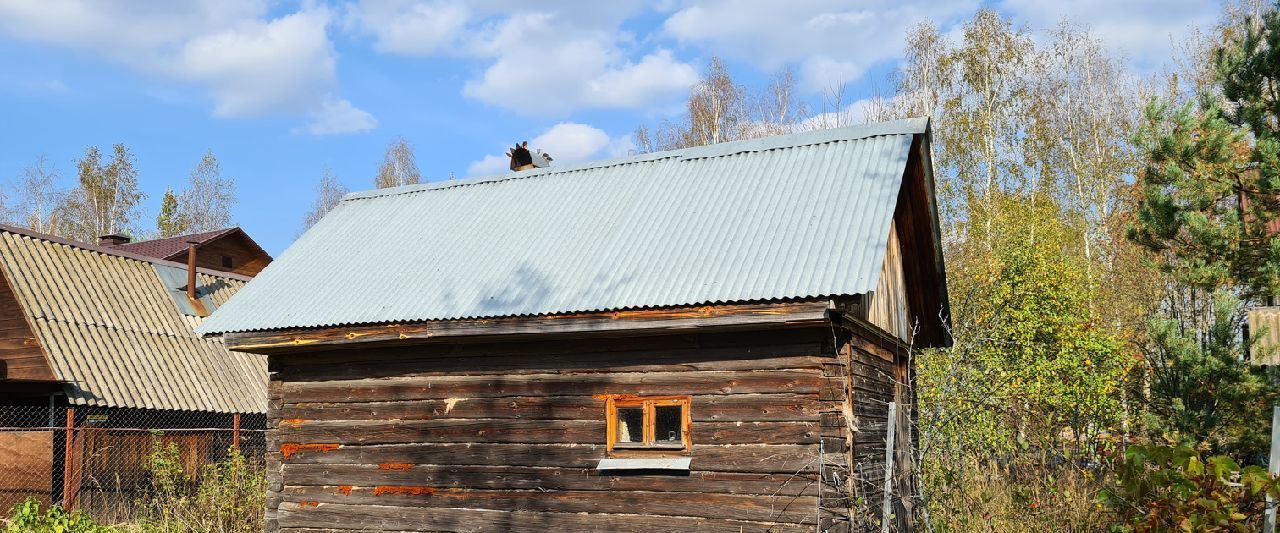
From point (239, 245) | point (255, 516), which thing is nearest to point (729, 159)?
point (255, 516)

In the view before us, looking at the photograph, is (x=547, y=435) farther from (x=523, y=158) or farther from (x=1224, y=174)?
(x=1224, y=174)

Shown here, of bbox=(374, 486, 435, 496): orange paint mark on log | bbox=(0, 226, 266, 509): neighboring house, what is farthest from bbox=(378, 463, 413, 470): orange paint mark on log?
bbox=(0, 226, 266, 509): neighboring house

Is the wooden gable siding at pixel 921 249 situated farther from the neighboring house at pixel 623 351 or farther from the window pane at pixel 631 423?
the window pane at pixel 631 423

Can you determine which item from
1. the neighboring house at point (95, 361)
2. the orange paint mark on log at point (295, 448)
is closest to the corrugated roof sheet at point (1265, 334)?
the orange paint mark on log at point (295, 448)

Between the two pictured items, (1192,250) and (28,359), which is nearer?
(1192,250)

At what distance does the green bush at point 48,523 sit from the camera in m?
13.2

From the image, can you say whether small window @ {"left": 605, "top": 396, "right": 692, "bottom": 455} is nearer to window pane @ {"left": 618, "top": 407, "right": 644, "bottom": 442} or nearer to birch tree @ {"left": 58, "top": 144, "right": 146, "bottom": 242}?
window pane @ {"left": 618, "top": 407, "right": 644, "bottom": 442}

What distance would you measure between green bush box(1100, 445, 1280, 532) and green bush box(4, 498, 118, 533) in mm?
12239

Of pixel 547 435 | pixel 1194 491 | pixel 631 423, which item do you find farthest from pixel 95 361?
pixel 1194 491

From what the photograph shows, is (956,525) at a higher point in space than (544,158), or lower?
lower

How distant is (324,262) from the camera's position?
13.0 meters

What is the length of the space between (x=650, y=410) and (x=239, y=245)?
29944 millimetres

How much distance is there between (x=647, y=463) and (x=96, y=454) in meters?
10.5

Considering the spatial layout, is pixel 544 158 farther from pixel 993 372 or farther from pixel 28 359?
pixel 28 359
